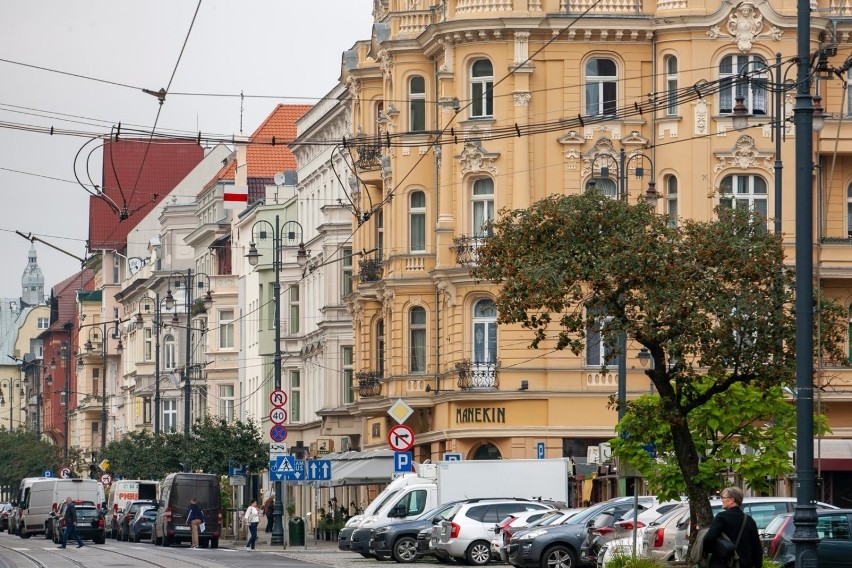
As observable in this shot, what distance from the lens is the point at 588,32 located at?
173 ft

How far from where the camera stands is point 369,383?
5888cm

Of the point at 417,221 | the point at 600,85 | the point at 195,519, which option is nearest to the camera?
the point at 600,85

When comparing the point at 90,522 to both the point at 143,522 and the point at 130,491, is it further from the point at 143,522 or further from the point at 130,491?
the point at 130,491

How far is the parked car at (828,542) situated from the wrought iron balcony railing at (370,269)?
104ft

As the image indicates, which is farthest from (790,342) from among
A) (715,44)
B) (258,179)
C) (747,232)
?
(258,179)

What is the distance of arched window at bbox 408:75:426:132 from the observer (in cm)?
5612

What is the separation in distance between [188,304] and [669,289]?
49826 mm

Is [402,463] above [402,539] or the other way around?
above

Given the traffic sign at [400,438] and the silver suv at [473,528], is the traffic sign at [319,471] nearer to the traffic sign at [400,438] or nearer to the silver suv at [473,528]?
the traffic sign at [400,438]

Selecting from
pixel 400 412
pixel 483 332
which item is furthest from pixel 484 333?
pixel 400 412

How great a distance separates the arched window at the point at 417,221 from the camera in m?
55.8

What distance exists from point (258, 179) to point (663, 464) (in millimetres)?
63566

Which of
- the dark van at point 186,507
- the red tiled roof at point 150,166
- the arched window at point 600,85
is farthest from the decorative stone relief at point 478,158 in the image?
the red tiled roof at point 150,166

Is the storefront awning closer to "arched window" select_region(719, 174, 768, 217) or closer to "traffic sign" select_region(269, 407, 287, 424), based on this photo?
"traffic sign" select_region(269, 407, 287, 424)
